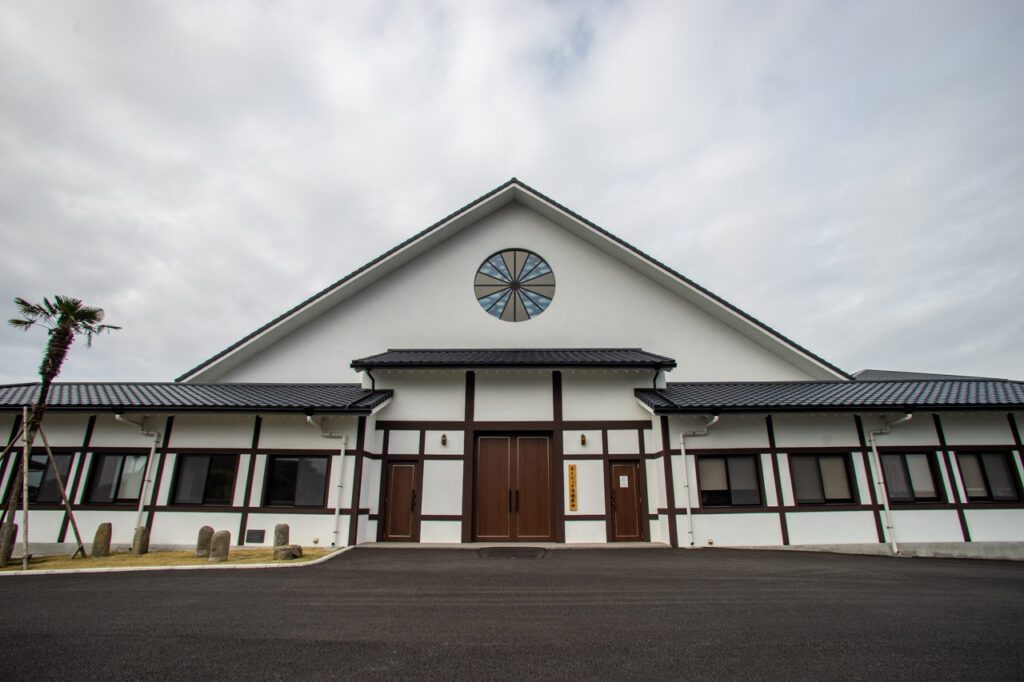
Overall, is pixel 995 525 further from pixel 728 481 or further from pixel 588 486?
pixel 588 486

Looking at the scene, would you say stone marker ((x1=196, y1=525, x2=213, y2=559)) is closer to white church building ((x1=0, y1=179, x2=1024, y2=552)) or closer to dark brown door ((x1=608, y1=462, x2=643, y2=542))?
white church building ((x1=0, y1=179, x2=1024, y2=552))

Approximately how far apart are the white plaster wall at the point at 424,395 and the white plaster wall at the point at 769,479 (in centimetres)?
692

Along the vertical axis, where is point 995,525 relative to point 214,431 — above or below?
below

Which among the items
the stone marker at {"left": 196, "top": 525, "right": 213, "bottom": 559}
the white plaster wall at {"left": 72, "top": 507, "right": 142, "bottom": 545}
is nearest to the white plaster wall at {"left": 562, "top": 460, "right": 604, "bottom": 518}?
the stone marker at {"left": 196, "top": 525, "right": 213, "bottom": 559}

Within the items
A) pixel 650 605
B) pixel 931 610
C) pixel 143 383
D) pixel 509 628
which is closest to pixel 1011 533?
pixel 931 610

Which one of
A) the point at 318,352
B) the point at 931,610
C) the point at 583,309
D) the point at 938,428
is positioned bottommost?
the point at 931,610

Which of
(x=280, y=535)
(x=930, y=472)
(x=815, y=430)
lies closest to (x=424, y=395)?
(x=280, y=535)

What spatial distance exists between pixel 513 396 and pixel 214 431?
705 cm

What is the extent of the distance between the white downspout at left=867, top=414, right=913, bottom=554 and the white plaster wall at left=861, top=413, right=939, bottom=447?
0.09 metres

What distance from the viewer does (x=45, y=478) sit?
437 inches

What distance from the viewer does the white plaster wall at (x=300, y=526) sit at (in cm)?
1037

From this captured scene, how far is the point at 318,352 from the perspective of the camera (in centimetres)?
1385

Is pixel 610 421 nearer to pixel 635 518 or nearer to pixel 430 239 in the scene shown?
pixel 635 518

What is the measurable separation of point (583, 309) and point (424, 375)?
201 inches
